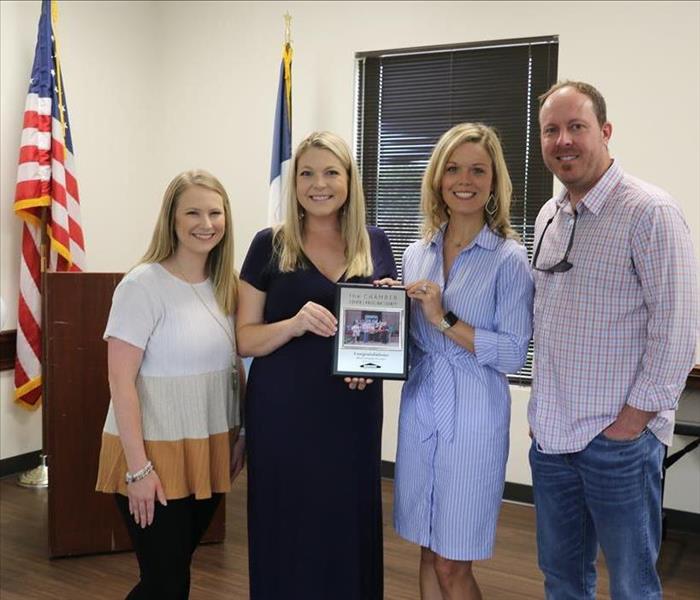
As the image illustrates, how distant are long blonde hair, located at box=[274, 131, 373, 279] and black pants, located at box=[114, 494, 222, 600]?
709mm

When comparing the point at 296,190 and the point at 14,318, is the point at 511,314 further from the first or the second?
the point at 14,318

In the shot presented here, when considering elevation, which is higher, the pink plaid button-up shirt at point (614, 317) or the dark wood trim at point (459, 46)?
the dark wood trim at point (459, 46)

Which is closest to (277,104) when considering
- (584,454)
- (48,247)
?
(48,247)

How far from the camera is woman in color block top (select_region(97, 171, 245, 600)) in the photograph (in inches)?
78.7

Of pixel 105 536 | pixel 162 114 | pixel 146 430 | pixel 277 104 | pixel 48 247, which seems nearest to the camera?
pixel 146 430

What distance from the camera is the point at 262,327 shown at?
211cm

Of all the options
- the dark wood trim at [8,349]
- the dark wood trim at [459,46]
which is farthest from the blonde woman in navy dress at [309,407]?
the dark wood trim at [8,349]

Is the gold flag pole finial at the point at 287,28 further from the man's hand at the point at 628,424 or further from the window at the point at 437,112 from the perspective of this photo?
the man's hand at the point at 628,424

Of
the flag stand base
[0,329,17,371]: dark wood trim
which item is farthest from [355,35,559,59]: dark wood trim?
the flag stand base

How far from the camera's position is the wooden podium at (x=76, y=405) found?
3172mm

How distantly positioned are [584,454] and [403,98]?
3012 mm

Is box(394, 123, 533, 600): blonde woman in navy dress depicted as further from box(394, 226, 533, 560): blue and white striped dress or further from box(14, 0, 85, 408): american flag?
box(14, 0, 85, 408): american flag

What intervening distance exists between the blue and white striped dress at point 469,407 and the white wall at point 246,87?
6.78 feet

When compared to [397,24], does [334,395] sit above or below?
below
